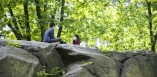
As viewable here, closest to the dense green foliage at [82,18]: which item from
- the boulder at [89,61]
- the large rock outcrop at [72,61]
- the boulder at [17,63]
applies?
the large rock outcrop at [72,61]

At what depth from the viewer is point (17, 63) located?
9961mm

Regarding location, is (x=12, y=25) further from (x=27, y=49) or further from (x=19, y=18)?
(x=27, y=49)

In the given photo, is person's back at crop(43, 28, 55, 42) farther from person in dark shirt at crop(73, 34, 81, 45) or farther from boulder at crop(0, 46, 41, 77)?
person in dark shirt at crop(73, 34, 81, 45)

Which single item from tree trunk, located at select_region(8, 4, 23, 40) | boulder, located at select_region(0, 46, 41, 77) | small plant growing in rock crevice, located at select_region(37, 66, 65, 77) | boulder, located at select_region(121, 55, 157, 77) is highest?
tree trunk, located at select_region(8, 4, 23, 40)

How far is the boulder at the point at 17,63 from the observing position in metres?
9.71

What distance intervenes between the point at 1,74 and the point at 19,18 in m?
12.8

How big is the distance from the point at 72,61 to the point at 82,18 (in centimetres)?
1146

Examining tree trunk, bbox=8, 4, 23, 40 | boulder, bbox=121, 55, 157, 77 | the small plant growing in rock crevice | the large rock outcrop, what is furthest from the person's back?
tree trunk, bbox=8, 4, 23, 40

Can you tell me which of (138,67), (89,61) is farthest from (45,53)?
(138,67)

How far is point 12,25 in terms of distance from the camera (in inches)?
856

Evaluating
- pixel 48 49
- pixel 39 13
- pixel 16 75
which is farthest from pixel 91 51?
pixel 39 13

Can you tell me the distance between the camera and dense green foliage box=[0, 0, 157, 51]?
2117 centimetres

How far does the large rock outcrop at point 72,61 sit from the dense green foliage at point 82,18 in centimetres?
635

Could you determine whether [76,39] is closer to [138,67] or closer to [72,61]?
[72,61]
